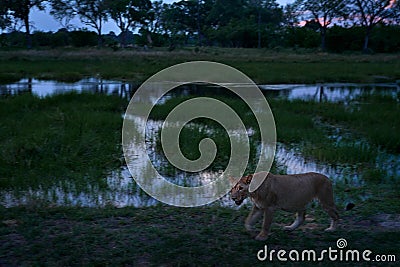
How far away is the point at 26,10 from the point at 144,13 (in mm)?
12636

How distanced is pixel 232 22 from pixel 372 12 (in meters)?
14.7

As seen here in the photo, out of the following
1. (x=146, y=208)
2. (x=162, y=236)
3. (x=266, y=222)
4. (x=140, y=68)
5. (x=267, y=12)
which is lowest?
(x=146, y=208)

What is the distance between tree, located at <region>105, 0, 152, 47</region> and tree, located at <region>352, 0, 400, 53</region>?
21.6 meters

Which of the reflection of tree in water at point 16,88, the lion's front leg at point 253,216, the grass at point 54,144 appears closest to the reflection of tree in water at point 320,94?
the grass at point 54,144

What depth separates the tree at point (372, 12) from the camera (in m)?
46.1

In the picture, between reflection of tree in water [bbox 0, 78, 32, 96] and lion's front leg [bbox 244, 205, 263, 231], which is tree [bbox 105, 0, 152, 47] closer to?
reflection of tree in water [bbox 0, 78, 32, 96]

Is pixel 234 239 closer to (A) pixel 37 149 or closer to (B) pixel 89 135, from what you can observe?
(A) pixel 37 149

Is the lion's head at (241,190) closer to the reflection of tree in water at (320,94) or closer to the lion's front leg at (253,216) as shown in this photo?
the lion's front leg at (253,216)

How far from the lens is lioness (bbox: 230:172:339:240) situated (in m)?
4.01

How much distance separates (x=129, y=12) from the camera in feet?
151

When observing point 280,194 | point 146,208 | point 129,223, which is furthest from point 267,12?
point 280,194

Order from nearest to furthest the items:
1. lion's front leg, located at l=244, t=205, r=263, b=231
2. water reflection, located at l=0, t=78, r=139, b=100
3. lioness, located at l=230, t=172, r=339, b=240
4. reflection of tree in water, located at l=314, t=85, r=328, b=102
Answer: lioness, located at l=230, t=172, r=339, b=240, lion's front leg, located at l=244, t=205, r=263, b=231, reflection of tree in water, located at l=314, t=85, r=328, b=102, water reflection, located at l=0, t=78, r=139, b=100

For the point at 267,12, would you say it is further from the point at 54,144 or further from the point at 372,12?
the point at 54,144

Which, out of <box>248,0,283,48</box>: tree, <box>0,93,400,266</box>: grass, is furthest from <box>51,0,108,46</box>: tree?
<box>0,93,400,266</box>: grass
